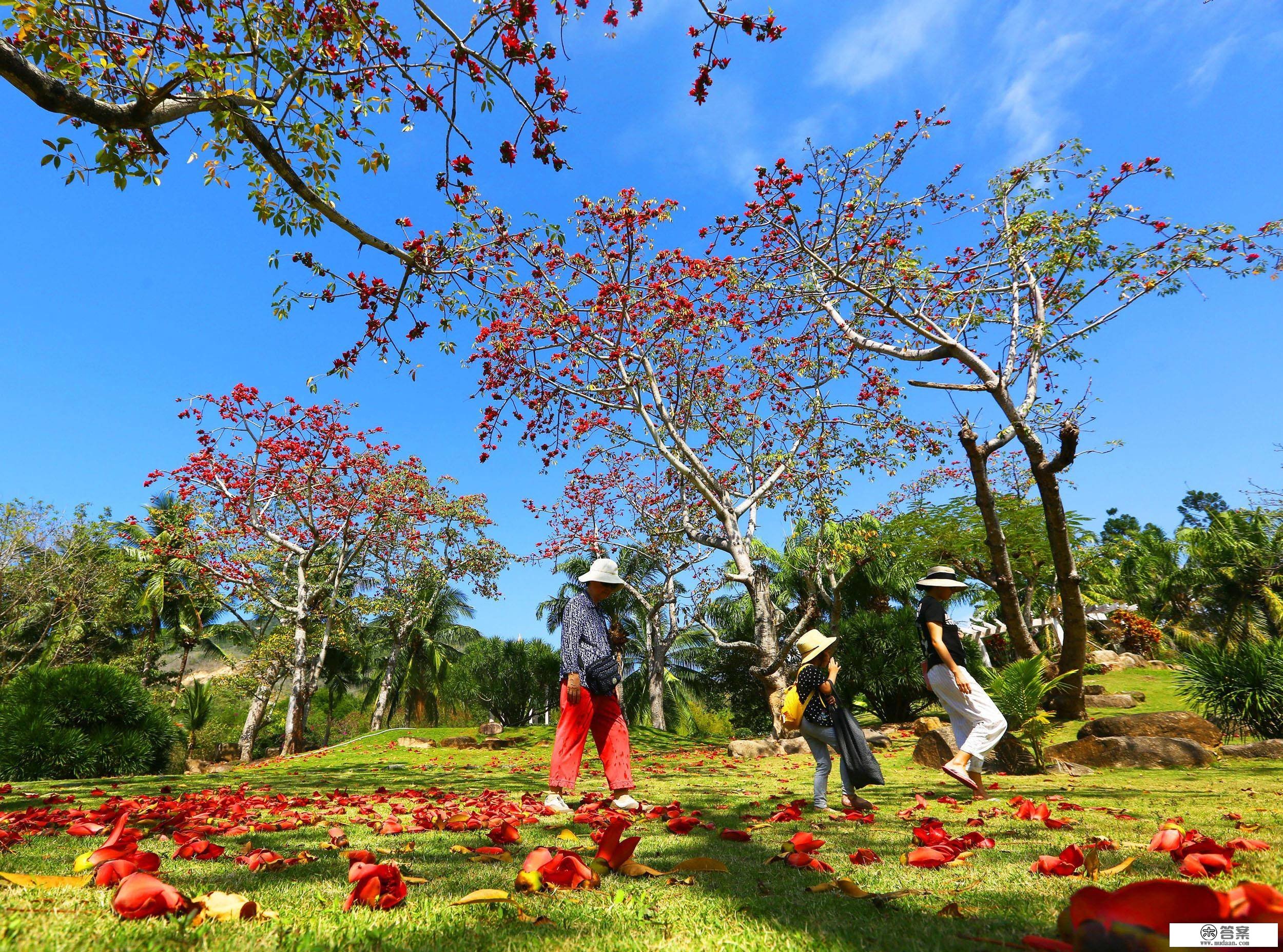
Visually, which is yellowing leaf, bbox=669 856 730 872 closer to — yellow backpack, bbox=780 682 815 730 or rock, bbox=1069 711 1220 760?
yellow backpack, bbox=780 682 815 730

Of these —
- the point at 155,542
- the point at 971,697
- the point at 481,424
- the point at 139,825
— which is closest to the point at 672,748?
the point at 481,424

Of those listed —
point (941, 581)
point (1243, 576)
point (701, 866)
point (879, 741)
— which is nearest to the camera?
point (701, 866)

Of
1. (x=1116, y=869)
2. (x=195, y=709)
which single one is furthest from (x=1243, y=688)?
(x=195, y=709)

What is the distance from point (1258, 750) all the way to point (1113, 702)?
1047 centimetres

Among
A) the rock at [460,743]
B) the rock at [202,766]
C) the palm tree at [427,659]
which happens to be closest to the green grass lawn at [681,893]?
the rock at [460,743]

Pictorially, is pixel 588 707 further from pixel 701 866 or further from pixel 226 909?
pixel 226 909

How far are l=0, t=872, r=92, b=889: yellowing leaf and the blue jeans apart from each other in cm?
450

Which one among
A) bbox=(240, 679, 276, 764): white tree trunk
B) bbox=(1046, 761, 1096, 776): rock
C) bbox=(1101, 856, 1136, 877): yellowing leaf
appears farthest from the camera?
bbox=(240, 679, 276, 764): white tree trunk

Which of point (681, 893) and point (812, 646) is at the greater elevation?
point (812, 646)

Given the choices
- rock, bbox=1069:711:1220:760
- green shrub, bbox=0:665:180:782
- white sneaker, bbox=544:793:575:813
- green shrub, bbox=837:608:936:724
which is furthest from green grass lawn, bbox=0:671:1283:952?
green shrub, bbox=837:608:936:724

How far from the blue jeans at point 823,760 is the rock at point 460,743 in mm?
16162

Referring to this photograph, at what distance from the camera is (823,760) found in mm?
5500

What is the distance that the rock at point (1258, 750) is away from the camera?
8836 mm

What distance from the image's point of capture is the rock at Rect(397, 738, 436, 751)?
19734 millimetres
